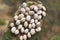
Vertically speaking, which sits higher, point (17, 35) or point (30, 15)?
point (30, 15)

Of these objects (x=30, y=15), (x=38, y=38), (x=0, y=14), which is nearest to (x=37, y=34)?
(x=38, y=38)

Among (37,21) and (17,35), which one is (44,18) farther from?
(17,35)

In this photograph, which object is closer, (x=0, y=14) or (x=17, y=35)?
(x=17, y=35)

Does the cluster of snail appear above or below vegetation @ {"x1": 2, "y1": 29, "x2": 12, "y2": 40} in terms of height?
above

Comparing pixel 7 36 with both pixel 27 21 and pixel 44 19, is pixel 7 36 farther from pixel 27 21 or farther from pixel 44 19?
pixel 44 19
